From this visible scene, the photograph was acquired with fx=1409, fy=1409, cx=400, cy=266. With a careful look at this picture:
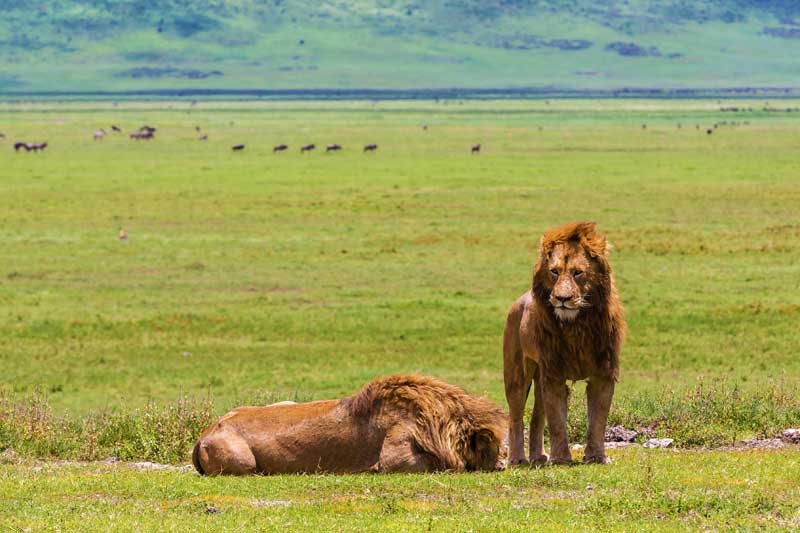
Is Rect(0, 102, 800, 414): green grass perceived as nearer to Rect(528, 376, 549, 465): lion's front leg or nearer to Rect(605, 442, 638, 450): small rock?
Rect(605, 442, 638, 450): small rock

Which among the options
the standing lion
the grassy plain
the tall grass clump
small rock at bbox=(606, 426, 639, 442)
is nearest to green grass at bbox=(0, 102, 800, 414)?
the grassy plain

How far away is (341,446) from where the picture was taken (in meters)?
10.3

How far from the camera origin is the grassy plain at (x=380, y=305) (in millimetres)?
9227

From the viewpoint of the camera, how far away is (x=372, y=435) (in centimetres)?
1023

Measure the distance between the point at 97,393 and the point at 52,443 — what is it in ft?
20.9

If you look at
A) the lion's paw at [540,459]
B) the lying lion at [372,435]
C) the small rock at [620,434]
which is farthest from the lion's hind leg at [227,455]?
the small rock at [620,434]

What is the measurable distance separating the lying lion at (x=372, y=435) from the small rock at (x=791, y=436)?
3.12 m

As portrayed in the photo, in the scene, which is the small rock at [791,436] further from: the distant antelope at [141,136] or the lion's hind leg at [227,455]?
the distant antelope at [141,136]

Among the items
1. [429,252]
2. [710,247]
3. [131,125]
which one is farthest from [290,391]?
[131,125]

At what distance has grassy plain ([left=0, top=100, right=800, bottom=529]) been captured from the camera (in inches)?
363

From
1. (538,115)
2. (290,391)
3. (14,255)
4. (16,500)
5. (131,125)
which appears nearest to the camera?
(16,500)

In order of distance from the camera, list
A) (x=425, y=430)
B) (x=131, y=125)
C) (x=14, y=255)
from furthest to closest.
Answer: (x=131, y=125)
(x=14, y=255)
(x=425, y=430)

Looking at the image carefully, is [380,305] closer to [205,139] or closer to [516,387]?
[516,387]

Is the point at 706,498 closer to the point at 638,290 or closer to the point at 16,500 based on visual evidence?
the point at 16,500
